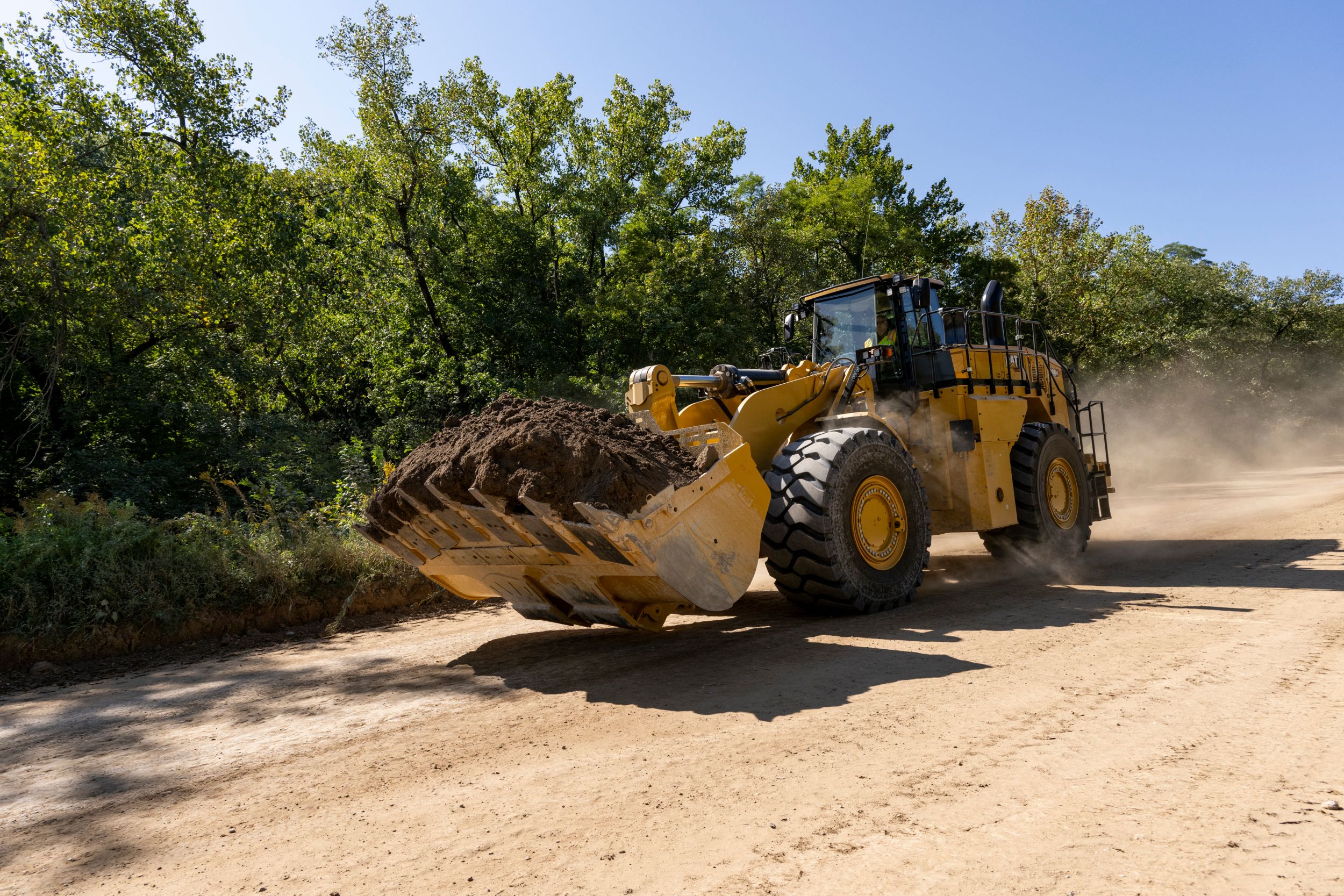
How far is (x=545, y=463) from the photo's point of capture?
478 centimetres

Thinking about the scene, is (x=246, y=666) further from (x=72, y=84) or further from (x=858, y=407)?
(x=72, y=84)

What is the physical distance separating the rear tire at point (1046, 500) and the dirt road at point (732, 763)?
2.19 metres

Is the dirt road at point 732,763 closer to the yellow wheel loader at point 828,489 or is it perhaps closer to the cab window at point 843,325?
the yellow wheel loader at point 828,489

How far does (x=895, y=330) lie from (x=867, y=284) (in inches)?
22.3

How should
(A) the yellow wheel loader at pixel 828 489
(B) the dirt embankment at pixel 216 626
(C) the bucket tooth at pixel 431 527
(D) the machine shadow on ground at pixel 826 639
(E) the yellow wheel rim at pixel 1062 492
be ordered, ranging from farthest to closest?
1. (E) the yellow wheel rim at pixel 1062 492
2. (B) the dirt embankment at pixel 216 626
3. (C) the bucket tooth at pixel 431 527
4. (A) the yellow wheel loader at pixel 828 489
5. (D) the machine shadow on ground at pixel 826 639

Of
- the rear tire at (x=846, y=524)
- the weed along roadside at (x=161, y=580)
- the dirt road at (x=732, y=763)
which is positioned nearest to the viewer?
the dirt road at (x=732, y=763)

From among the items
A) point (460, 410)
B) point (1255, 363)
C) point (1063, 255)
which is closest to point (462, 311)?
point (460, 410)

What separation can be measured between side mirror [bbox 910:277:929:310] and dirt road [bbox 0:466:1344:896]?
11.2ft

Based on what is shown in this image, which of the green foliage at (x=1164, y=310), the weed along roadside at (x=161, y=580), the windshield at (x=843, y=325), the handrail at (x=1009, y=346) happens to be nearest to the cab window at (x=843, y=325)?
the windshield at (x=843, y=325)

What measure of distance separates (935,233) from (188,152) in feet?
81.1

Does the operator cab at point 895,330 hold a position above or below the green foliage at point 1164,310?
below

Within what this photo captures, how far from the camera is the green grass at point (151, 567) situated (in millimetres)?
7207

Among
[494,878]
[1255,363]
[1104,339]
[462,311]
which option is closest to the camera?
[494,878]

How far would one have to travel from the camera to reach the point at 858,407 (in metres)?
7.79
